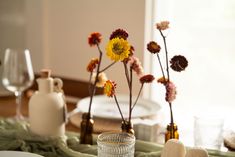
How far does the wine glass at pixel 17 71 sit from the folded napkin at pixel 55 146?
0.35 m

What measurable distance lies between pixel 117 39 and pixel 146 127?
1.19 ft

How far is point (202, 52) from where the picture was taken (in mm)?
2135

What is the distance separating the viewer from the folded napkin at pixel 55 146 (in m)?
1.24

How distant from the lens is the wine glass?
1676 millimetres

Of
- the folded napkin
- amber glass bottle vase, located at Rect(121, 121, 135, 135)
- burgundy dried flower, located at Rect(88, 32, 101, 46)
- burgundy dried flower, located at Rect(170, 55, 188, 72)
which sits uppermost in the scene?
burgundy dried flower, located at Rect(88, 32, 101, 46)

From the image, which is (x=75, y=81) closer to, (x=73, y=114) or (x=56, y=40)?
(x=56, y=40)

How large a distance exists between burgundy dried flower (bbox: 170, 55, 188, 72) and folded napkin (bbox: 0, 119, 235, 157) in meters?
0.24

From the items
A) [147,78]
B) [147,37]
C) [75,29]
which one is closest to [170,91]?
[147,78]

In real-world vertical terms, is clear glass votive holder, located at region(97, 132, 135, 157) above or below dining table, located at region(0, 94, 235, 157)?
above

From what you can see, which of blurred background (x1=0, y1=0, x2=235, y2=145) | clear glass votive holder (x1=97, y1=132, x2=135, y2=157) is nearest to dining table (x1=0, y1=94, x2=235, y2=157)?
clear glass votive holder (x1=97, y1=132, x2=135, y2=157)

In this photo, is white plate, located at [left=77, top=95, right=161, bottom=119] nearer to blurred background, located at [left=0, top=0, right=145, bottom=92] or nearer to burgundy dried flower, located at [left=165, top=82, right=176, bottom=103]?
burgundy dried flower, located at [left=165, top=82, right=176, bottom=103]

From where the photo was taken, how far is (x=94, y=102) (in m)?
1.72

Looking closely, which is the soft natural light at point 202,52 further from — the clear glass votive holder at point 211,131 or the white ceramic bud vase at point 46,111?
the white ceramic bud vase at point 46,111

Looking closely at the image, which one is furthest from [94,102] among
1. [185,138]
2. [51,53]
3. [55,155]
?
[51,53]
